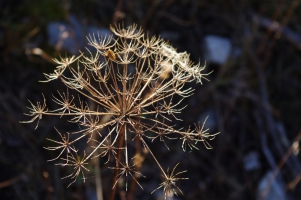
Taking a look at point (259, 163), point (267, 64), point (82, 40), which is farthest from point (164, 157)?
point (267, 64)

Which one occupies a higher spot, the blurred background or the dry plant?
the blurred background

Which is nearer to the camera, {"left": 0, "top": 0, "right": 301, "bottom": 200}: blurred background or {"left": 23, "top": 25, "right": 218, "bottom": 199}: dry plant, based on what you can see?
{"left": 23, "top": 25, "right": 218, "bottom": 199}: dry plant

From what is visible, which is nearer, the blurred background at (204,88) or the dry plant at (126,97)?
the dry plant at (126,97)

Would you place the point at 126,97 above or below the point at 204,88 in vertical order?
below

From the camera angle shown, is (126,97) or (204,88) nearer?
(126,97)

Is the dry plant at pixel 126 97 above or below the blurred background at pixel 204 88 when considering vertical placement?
below

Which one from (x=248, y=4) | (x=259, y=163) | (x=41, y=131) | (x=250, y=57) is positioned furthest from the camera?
(x=248, y=4)

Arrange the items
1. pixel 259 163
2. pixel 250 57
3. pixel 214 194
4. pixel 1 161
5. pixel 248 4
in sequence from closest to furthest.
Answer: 1. pixel 1 161
2. pixel 214 194
3. pixel 259 163
4. pixel 250 57
5. pixel 248 4

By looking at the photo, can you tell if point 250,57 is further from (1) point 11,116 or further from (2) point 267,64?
(1) point 11,116
